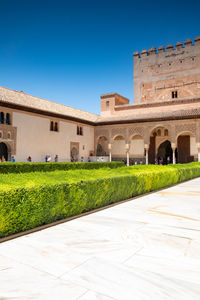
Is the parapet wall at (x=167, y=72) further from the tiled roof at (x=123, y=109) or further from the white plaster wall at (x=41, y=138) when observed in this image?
the white plaster wall at (x=41, y=138)

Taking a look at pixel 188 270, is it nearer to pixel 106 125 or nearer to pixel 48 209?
pixel 48 209

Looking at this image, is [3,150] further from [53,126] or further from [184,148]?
[184,148]

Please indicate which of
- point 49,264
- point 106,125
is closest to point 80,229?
point 49,264

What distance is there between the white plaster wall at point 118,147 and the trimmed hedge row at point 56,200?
1916cm

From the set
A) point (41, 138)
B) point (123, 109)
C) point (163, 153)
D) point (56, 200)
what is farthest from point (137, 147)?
point (56, 200)

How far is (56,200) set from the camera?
3.68 metres

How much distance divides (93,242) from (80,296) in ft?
3.61

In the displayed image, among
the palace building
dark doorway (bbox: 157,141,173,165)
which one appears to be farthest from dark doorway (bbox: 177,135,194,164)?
dark doorway (bbox: 157,141,173,165)

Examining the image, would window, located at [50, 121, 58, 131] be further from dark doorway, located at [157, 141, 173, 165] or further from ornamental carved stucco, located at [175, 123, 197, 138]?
dark doorway, located at [157, 141, 173, 165]

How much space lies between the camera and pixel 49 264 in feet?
7.41

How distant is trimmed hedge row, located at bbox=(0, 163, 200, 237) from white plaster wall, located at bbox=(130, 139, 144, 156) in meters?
18.3

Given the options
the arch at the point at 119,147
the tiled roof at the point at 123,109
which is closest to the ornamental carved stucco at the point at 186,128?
the tiled roof at the point at 123,109

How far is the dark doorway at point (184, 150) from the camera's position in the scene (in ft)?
72.7

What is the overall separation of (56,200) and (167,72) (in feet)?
92.3
